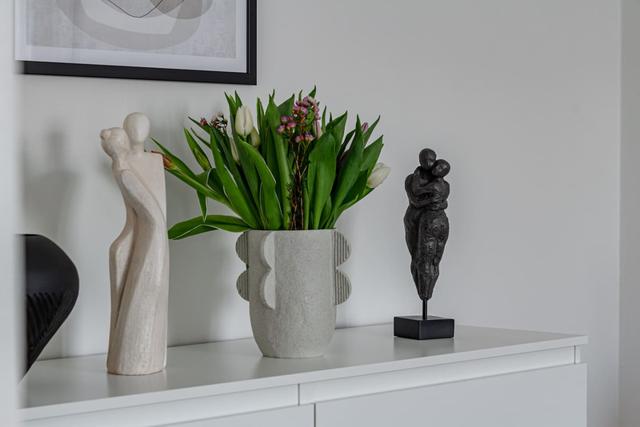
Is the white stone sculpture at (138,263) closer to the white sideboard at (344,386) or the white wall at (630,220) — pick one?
the white sideboard at (344,386)

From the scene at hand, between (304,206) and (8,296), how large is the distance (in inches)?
42.2

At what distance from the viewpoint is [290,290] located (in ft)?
4.25

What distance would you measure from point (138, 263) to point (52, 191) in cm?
30

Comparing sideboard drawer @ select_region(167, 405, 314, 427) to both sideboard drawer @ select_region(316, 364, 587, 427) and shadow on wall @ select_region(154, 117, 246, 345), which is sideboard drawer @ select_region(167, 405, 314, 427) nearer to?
sideboard drawer @ select_region(316, 364, 587, 427)

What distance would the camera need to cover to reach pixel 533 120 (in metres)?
2.08

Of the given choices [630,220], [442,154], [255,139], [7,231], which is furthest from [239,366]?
[630,220]

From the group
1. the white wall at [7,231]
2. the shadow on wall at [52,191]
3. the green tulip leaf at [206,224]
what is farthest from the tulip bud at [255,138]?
the white wall at [7,231]

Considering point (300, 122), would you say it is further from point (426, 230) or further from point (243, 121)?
point (426, 230)

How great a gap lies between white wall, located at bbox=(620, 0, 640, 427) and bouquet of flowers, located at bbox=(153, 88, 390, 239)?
3.70 ft

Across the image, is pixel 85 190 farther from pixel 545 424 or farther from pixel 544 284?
pixel 544 284

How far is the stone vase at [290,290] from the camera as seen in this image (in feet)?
4.25

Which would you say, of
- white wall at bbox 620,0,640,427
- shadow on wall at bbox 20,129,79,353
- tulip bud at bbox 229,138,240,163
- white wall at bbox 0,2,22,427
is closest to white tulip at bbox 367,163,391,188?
tulip bud at bbox 229,138,240,163

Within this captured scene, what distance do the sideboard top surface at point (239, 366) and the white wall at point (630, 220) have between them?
2.53 feet

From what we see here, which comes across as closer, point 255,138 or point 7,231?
point 7,231
